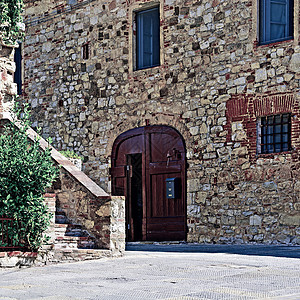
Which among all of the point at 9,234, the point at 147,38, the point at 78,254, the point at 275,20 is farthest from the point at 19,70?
the point at 9,234

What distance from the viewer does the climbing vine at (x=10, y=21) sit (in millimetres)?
11258

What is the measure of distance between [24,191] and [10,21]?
11.5 feet

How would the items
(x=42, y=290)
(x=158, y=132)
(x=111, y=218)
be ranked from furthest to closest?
(x=158, y=132), (x=111, y=218), (x=42, y=290)

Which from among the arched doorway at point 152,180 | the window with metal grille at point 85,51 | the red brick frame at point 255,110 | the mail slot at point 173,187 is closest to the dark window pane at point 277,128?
the red brick frame at point 255,110

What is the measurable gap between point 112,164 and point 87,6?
13.4 ft

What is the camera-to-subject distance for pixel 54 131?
54.5 feet

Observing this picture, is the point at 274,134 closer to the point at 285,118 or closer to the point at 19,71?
the point at 285,118

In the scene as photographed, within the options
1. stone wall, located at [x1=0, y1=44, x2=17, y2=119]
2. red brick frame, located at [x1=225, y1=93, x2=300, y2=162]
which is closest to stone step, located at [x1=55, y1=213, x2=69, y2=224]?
stone wall, located at [x1=0, y1=44, x2=17, y2=119]

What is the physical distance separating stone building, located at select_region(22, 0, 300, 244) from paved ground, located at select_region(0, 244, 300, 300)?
9.79ft

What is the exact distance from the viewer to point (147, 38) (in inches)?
601

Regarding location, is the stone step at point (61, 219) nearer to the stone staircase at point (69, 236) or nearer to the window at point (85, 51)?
the stone staircase at point (69, 236)

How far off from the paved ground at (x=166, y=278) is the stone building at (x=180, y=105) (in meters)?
2.99

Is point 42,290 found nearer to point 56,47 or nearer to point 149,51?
point 149,51

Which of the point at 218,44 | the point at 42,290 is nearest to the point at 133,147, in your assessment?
the point at 218,44
